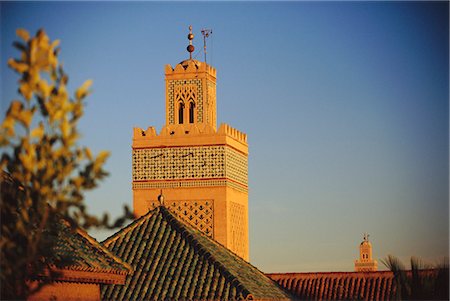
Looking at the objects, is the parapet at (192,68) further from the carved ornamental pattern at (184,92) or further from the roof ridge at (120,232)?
the roof ridge at (120,232)

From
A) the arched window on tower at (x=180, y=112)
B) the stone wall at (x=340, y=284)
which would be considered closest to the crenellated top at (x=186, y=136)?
the arched window on tower at (x=180, y=112)

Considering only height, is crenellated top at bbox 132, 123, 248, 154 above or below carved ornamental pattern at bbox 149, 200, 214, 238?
above

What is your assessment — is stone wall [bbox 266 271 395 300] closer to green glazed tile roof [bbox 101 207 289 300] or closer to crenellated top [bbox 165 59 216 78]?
green glazed tile roof [bbox 101 207 289 300]

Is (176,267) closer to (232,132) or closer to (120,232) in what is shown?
(120,232)

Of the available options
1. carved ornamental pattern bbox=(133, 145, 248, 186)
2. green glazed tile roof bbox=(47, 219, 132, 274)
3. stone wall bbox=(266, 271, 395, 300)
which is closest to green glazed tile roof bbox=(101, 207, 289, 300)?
green glazed tile roof bbox=(47, 219, 132, 274)

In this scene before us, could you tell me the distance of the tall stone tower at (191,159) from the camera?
1435 inches

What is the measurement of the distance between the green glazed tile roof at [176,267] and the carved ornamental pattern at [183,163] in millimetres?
13163

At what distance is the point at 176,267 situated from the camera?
21.3m

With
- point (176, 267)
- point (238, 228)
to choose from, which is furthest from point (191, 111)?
point (176, 267)

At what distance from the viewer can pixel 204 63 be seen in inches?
1446

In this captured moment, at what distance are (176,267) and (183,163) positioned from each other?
15.7 meters

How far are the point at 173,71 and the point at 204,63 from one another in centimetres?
87

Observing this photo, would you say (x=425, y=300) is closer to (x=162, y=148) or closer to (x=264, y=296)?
(x=264, y=296)

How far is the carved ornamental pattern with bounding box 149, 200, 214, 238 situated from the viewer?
36375 millimetres
